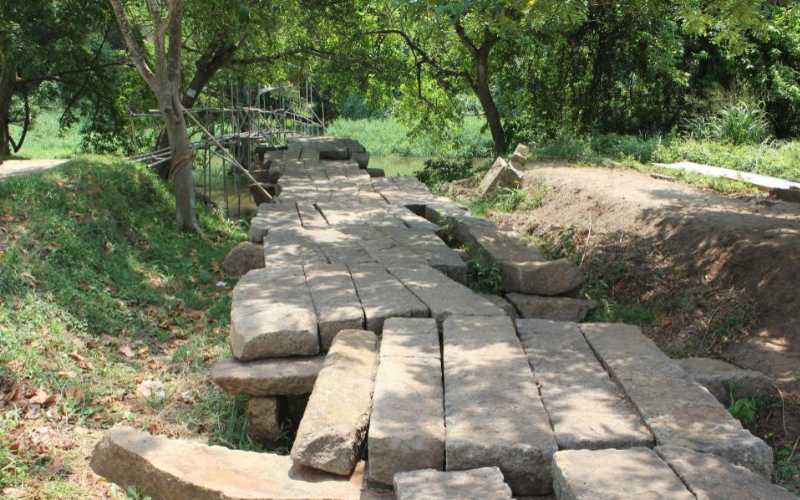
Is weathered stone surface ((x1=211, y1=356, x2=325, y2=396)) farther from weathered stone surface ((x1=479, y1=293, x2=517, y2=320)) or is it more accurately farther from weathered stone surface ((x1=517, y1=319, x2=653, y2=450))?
weathered stone surface ((x1=479, y1=293, x2=517, y2=320))

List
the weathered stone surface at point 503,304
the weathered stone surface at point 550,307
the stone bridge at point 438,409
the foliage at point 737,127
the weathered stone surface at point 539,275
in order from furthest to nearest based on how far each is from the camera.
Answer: the foliage at point 737,127, the weathered stone surface at point 539,275, the weathered stone surface at point 550,307, the weathered stone surface at point 503,304, the stone bridge at point 438,409

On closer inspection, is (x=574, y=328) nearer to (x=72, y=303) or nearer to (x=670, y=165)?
(x=72, y=303)

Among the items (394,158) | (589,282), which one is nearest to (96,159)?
(589,282)

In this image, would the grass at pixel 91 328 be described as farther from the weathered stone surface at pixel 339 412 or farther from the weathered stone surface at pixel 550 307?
the weathered stone surface at pixel 550 307

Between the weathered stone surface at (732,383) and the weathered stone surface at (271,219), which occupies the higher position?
the weathered stone surface at (271,219)

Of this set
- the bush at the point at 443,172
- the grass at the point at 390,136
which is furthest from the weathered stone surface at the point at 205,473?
the grass at the point at 390,136

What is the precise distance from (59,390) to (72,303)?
1411 millimetres

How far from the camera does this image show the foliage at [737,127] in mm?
14344

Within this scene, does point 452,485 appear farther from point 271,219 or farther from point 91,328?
point 271,219

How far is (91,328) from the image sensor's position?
19.4ft

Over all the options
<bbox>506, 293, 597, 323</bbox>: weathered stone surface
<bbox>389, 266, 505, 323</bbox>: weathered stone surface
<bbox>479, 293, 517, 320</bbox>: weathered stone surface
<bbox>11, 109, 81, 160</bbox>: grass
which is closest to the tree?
<bbox>389, 266, 505, 323</bbox>: weathered stone surface

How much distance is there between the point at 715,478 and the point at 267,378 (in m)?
2.47

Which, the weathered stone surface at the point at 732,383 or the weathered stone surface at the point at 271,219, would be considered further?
the weathered stone surface at the point at 271,219

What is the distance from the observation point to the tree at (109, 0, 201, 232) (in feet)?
28.0
